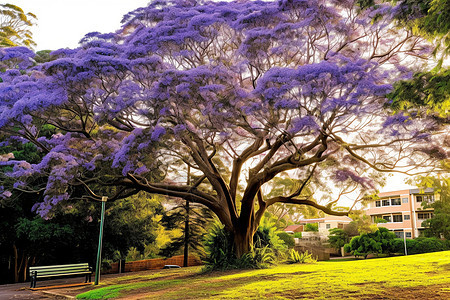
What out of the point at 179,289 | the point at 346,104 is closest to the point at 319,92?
the point at 346,104

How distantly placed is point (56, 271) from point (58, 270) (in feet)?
0.29

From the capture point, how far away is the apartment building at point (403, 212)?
56531mm

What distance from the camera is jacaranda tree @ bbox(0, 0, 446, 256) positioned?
11961mm

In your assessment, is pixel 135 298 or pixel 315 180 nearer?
pixel 135 298

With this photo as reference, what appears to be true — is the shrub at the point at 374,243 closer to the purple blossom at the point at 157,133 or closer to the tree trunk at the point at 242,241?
the tree trunk at the point at 242,241

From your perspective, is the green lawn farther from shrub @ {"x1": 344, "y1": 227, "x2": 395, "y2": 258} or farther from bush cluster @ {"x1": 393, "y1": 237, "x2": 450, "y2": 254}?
shrub @ {"x1": 344, "y1": 227, "x2": 395, "y2": 258}

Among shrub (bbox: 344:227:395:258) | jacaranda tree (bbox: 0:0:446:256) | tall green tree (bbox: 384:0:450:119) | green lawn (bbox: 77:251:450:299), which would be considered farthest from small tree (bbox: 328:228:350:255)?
tall green tree (bbox: 384:0:450:119)

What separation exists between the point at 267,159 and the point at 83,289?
326 inches

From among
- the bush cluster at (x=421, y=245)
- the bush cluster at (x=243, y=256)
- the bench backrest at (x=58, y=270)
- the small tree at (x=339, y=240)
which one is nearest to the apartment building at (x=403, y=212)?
the small tree at (x=339, y=240)

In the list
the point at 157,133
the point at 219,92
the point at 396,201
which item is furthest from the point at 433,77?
the point at 396,201

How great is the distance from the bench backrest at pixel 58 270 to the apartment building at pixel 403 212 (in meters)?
48.0

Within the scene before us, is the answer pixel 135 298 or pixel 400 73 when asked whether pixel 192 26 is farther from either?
pixel 135 298

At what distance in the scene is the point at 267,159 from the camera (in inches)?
653

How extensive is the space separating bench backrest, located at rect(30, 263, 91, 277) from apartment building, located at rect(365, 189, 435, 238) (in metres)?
48.0
